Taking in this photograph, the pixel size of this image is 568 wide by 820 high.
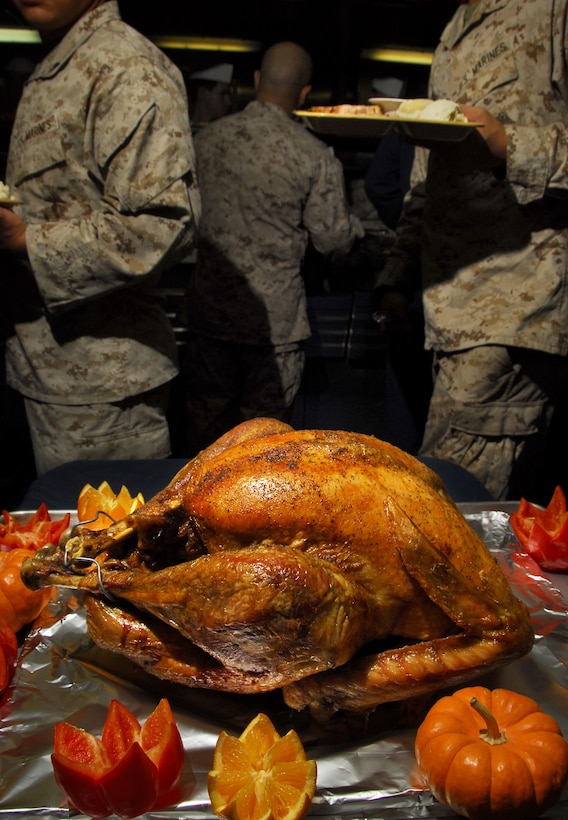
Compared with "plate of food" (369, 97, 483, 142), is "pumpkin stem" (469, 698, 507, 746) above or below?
below

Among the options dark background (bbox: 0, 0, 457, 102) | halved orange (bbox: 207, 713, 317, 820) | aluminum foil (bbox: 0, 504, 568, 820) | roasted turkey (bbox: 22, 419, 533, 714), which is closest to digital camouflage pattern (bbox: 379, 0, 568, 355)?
dark background (bbox: 0, 0, 457, 102)

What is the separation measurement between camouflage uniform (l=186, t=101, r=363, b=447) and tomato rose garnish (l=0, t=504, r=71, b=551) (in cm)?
168

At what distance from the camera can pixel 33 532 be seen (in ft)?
5.40

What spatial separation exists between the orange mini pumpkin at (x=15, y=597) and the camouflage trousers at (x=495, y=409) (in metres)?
1.72

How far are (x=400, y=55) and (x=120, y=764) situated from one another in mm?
3460

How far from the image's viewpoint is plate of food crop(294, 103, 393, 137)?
1.73m

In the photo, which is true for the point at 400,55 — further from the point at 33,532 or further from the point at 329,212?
the point at 33,532

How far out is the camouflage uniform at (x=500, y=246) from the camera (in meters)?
2.09

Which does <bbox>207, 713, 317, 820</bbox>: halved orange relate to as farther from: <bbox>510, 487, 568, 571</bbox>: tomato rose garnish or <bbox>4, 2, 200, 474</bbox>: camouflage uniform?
<bbox>4, 2, 200, 474</bbox>: camouflage uniform

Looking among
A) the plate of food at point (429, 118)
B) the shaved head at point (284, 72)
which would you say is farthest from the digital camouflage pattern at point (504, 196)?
the shaved head at point (284, 72)

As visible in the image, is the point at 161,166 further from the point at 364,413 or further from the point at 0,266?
the point at 364,413

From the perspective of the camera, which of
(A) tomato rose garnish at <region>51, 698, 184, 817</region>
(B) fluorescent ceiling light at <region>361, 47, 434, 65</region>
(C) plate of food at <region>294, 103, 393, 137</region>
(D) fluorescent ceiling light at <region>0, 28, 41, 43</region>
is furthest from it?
(B) fluorescent ceiling light at <region>361, 47, 434, 65</region>

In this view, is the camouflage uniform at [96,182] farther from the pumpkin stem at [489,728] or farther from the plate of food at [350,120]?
the pumpkin stem at [489,728]

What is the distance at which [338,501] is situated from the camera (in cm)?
114
